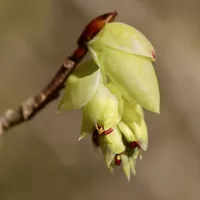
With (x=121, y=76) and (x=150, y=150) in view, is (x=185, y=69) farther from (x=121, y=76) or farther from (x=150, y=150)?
A: (x=121, y=76)

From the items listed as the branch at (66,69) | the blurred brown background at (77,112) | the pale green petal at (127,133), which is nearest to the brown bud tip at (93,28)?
the branch at (66,69)

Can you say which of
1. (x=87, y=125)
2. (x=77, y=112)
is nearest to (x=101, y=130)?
(x=87, y=125)

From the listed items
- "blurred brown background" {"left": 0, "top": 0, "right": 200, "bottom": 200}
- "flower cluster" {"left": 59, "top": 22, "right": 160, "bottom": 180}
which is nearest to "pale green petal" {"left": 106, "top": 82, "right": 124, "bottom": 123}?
"flower cluster" {"left": 59, "top": 22, "right": 160, "bottom": 180}

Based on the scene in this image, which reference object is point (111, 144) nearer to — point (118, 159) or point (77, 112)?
point (118, 159)

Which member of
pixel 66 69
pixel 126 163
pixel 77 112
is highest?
pixel 66 69

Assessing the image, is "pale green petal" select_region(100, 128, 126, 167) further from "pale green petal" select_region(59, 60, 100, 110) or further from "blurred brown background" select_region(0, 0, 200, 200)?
"blurred brown background" select_region(0, 0, 200, 200)

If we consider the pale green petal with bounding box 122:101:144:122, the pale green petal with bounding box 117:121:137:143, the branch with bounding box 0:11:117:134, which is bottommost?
the pale green petal with bounding box 117:121:137:143
